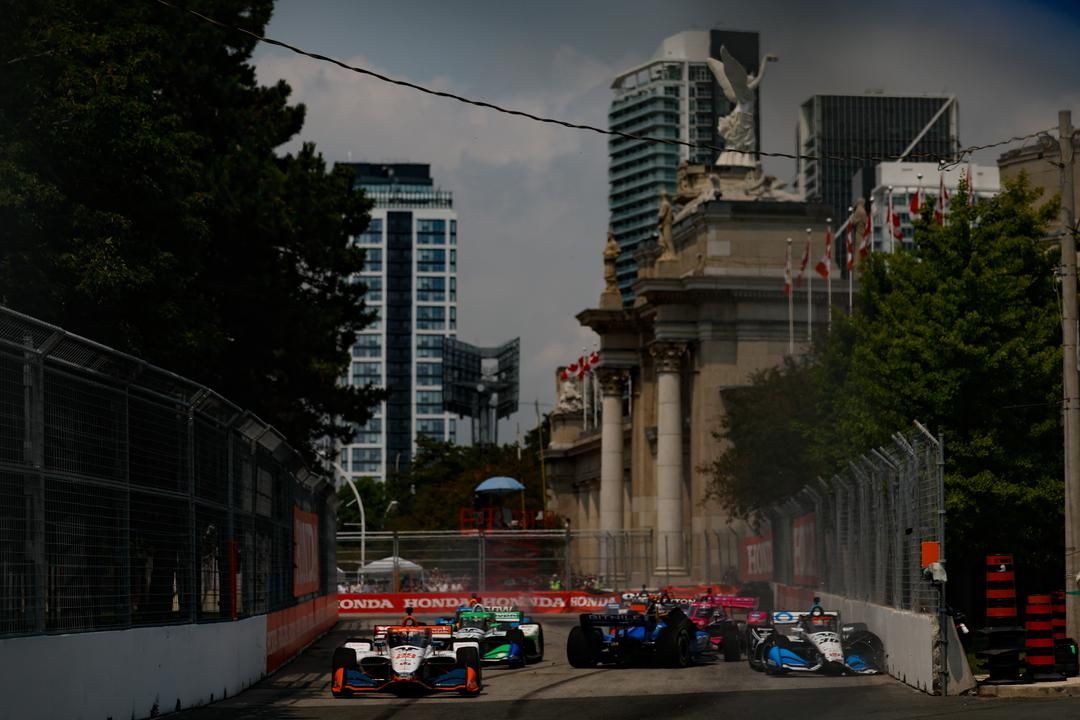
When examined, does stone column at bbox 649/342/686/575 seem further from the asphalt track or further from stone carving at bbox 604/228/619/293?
the asphalt track

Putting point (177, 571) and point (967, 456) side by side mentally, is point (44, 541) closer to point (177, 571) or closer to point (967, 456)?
point (177, 571)

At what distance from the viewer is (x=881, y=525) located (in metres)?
28.3

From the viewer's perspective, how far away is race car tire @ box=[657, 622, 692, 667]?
1200 inches

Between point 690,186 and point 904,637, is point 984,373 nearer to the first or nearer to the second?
point 904,637

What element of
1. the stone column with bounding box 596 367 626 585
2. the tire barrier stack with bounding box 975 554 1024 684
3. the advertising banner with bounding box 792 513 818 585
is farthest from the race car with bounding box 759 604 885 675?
the stone column with bounding box 596 367 626 585

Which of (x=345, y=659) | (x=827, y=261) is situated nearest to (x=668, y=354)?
(x=827, y=261)

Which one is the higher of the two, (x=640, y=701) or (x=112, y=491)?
(x=112, y=491)

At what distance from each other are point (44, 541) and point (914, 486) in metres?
12.3

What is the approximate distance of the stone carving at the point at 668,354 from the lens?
88062 mm

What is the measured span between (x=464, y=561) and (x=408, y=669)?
49.8m

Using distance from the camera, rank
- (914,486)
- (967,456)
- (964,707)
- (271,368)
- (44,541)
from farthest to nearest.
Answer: (271,368) < (967,456) < (914,486) < (964,707) < (44,541)

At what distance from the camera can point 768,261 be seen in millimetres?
88062

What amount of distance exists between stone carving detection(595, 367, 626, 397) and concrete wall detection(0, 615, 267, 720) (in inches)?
2918

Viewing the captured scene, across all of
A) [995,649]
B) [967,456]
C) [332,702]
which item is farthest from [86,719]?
[967,456]
